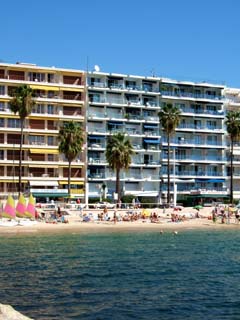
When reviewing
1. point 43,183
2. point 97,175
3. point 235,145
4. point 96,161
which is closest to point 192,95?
point 235,145

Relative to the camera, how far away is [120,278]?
1131 inches

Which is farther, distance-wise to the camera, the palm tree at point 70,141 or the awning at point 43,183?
the awning at point 43,183

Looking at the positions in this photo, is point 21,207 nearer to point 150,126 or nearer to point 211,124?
point 150,126

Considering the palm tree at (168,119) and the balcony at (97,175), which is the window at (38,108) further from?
the palm tree at (168,119)

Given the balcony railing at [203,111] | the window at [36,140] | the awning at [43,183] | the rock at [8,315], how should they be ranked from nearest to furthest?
the rock at [8,315] < the awning at [43,183] < the window at [36,140] < the balcony railing at [203,111]

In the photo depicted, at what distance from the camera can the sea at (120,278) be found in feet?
71.1

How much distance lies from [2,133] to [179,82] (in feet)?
111

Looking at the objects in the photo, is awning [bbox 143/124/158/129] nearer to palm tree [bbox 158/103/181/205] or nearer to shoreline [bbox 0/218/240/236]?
palm tree [bbox 158/103/181/205]

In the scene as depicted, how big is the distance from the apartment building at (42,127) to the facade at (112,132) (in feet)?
0.51

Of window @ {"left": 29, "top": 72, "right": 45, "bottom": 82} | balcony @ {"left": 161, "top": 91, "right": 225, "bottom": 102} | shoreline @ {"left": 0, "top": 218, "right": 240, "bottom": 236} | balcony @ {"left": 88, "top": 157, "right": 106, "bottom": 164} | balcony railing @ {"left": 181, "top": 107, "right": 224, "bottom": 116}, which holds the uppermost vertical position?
window @ {"left": 29, "top": 72, "right": 45, "bottom": 82}

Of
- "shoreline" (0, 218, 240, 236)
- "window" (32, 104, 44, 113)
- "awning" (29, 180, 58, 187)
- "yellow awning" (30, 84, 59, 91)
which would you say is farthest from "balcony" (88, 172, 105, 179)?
"shoreline" (0, 218, 240, 236)

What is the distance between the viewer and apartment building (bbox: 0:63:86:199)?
86062 millimetres

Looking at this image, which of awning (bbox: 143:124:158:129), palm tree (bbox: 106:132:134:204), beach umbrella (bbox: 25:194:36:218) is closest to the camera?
beach umbrella (bbox: 25:194:36:218)

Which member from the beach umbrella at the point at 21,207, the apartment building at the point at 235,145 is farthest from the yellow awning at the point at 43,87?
the apartment building at the point at 235,145
